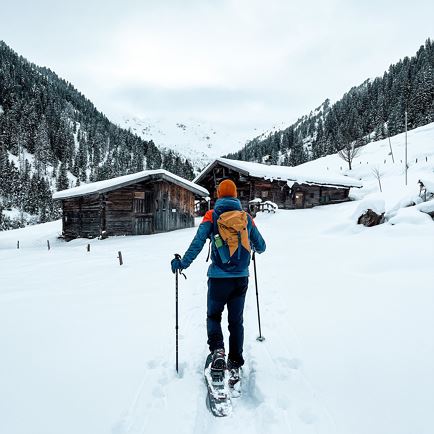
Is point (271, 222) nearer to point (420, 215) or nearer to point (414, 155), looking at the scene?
point (420, 215)

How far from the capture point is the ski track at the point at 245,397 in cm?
240

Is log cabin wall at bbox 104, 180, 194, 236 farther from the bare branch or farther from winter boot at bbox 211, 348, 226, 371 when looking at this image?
the bare branch

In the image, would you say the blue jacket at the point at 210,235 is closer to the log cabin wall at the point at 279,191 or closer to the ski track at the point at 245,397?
the ski track at the point at 245,397

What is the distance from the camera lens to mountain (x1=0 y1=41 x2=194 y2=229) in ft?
199

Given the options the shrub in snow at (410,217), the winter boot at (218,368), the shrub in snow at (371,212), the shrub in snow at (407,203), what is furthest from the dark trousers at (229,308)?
the shrub in snow at (407,203)

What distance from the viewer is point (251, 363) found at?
3.37 m

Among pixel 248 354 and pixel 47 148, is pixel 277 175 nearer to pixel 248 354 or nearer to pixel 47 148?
pixel 248 354

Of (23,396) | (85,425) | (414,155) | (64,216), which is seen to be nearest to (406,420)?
(85,425)

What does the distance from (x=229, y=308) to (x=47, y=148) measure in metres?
97.6

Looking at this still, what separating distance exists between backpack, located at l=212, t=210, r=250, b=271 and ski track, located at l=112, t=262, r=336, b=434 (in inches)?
51.6

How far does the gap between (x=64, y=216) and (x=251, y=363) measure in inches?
950

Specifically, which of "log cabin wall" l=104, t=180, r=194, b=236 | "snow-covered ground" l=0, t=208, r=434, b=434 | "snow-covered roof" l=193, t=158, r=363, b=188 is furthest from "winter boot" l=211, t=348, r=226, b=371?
"snow-covered roof" l=193, t=158, r=363, b=188

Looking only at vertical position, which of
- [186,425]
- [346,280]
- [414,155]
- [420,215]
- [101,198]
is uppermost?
[414,155]

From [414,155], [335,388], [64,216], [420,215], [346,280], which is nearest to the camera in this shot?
[335,388]
